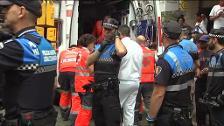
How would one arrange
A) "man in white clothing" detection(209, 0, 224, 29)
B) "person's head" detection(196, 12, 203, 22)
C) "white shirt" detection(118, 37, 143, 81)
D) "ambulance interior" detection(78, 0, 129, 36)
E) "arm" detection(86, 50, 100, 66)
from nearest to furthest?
1. "arm" detection(86, 50, 100, 66)
2. "white shirt" detection(118, 37, 143, 81)
3. "man in white clothing" detection(209, 0, 224, 29)
4. "person's head" detection(196, 12, 203, 22)
5. "ambulance interior" detection(78, 0, 129, 36)

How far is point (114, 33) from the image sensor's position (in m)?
6.47

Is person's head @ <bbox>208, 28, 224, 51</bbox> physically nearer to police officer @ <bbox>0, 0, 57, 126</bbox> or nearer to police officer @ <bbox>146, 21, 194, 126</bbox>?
police officer @ <bbox>146, 21, 194, 126</bbox>

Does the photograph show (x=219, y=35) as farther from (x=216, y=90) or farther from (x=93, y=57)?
(x=93, y=57)

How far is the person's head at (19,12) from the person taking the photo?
3.20 m

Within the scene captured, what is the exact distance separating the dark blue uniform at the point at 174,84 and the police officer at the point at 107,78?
122cm

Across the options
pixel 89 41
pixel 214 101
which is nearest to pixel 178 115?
pixel 214 101

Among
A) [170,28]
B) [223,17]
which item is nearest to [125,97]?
[170,28]

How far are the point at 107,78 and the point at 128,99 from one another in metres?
1.25

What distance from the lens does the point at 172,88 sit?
495cm

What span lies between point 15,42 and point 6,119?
1.99ft

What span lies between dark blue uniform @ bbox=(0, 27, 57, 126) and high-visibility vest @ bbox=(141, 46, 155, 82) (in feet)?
19.7

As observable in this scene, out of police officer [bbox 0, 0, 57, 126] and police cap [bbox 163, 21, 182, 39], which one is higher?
police cap [bbox 163, 21, 182, 39]

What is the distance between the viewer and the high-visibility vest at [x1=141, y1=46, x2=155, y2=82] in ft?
30.5

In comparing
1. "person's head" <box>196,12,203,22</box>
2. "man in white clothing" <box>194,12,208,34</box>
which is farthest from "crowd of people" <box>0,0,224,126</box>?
"person's head" <box>196,12,203,22</box>
